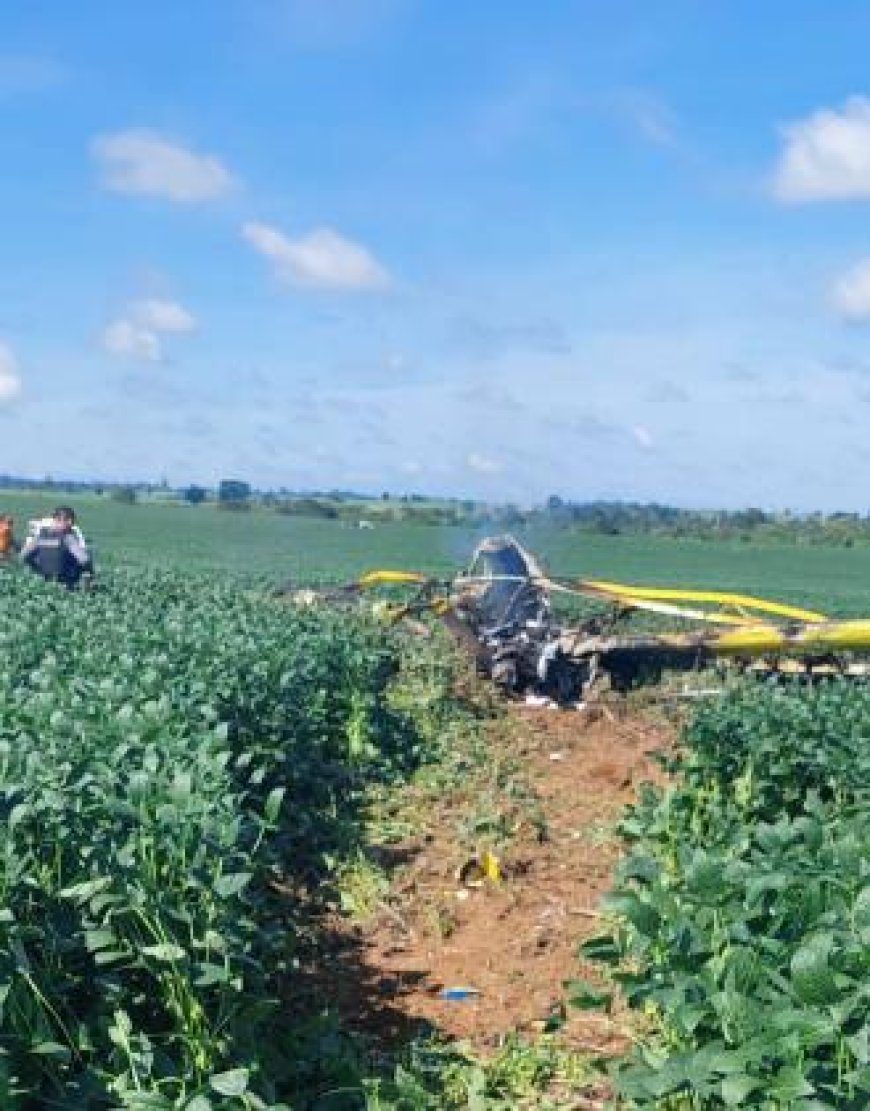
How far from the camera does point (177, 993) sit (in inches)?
178

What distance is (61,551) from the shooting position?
18.7m

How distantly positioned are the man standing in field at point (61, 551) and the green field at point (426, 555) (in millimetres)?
4859

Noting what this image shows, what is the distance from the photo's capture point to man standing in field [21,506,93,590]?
18.6 m

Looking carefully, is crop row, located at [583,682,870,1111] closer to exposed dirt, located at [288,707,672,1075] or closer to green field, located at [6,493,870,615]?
exposed dirt, located at [288,707,672,1075]

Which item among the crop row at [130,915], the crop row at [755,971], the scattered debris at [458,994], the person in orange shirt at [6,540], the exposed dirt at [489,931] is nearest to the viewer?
the crop row at [755,971]

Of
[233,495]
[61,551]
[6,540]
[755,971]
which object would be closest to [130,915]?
[755,971]

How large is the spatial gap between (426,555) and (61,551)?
40139 mm

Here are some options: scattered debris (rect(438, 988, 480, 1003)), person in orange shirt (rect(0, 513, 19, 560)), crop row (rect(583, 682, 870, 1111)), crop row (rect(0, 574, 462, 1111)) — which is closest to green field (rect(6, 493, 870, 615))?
person in orange shirt (rect(0, 513, 19, 560))

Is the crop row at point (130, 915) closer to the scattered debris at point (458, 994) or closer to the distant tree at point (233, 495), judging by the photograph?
the scattered debris at point (458, 994)

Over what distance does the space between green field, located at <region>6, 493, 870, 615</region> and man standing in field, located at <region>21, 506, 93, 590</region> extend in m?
4.86

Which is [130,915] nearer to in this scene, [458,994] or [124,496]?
[458,994]

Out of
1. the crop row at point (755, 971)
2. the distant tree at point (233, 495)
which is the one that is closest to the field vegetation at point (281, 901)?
the crop row at point (755, 971)

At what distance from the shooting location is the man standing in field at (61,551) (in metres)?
18.6

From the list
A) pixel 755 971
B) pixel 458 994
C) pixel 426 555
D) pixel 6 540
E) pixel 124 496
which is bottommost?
pixel 458 994
